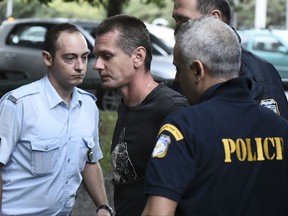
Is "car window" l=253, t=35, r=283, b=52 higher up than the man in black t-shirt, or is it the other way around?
the man in black t-shirt

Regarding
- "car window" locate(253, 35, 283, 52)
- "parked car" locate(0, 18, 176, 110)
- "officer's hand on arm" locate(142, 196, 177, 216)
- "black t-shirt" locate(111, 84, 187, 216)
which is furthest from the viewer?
"car window" locate(253, 35, 283, 52)

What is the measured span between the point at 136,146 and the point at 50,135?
71 cm

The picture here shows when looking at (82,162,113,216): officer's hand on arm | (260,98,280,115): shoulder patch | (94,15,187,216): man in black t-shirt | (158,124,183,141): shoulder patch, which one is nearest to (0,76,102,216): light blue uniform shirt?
(82,162,113,216): officer's hand on arm

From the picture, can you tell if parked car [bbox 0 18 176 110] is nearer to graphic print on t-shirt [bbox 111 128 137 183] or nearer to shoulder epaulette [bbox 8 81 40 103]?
shoulder epaulette [bbox 8 81 40 103]

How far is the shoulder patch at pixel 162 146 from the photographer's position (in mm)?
2805

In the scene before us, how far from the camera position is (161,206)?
2.78 metres

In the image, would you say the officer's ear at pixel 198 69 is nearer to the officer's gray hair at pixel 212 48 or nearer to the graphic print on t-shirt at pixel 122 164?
the officer's gray hair at pixel 212 48

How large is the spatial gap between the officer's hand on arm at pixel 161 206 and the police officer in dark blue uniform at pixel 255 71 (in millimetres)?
1085

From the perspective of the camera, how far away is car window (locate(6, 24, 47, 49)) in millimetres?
15430

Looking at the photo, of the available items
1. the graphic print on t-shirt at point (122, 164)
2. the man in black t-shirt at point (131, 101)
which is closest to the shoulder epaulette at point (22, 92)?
the man in black t-shirt at point (131, 101)

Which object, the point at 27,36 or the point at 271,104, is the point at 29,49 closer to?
the point at 27,36

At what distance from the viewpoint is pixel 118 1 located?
41.7ft

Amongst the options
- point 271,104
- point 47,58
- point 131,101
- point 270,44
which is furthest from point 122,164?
point 270,44

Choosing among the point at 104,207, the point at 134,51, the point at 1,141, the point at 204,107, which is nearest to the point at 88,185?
the point at 104,207
